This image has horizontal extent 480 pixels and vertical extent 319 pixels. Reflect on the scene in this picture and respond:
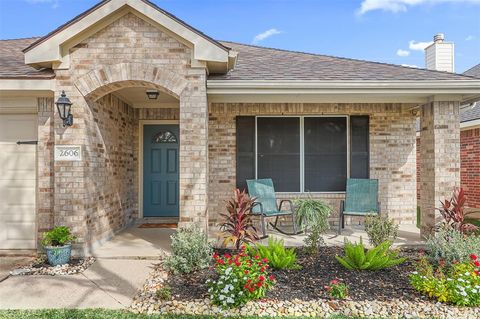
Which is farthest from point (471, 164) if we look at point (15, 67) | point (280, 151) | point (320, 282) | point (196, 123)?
point (15, 67)

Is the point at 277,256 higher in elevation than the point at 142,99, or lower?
lower

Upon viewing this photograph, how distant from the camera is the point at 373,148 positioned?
22.2 feet

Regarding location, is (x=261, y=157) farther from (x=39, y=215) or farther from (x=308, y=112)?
(x=39, y=215)

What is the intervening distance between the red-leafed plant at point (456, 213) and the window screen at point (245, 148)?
343cm

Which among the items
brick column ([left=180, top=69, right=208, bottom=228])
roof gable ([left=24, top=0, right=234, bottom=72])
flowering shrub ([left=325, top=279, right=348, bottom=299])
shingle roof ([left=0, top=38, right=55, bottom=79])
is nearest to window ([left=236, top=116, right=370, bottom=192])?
brick column ([left=180, top=69, right=208, bottom=228])

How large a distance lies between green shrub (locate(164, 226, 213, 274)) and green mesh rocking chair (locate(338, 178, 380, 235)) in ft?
9.67

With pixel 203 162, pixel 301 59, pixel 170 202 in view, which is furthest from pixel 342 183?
pixel 170 202

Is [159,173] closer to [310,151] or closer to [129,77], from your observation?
[129,77]

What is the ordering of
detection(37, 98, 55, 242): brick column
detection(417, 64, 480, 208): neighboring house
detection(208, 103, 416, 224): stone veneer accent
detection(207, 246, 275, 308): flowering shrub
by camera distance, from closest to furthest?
detection(207, 246, 275, 308): flowering shrub < detection(37, 98, 55, 242): brick column < detection(208, 103, 416, 224): stone veneer accent < detection(417, 64, 480, 208): neighboring house

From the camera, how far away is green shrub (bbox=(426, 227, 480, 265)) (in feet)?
13.4

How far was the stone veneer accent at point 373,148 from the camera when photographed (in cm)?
669

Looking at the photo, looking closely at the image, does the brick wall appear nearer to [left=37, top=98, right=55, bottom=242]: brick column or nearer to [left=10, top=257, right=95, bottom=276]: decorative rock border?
[left=10, top=257, right=95, bottom=276]: decorative rock border

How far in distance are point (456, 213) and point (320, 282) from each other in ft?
9.21

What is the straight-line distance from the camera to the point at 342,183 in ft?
22.4
